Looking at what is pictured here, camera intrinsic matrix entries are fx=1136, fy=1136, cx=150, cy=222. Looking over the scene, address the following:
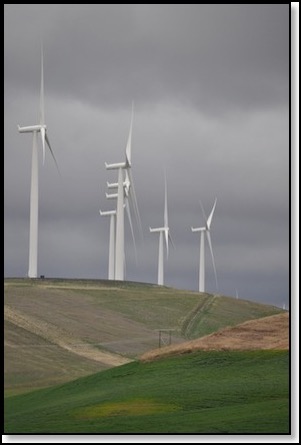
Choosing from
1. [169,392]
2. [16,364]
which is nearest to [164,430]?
[169,392]

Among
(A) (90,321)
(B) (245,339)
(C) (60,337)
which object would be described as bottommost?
(C) (60,337)

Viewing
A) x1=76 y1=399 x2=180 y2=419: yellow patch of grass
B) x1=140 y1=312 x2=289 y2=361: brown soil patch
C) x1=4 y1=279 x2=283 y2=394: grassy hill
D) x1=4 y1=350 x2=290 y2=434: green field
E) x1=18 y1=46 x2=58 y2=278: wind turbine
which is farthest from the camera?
x1=18 y1=46 x2=58 y2=278: wind turbine

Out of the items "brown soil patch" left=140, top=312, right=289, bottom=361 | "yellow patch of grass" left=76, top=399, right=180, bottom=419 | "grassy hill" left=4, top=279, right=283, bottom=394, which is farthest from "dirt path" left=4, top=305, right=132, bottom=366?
"yellow patch of grass" left=76, top=399, right=180, bottom=419

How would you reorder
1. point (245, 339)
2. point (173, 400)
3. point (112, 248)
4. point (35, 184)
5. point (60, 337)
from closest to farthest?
point (173, 400) → point (245, 339) → point (60, 337) → point (35, 184) → point (112, 248)

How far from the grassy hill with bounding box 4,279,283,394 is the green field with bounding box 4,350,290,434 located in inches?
689

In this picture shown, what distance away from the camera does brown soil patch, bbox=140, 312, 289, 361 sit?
300 ft

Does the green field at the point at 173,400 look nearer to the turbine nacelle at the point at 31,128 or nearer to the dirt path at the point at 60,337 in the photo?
the dirt path at the point at 60,337

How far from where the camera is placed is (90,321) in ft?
481

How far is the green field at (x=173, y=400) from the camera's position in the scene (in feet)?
209

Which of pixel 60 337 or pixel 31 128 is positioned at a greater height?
pixel 31 128

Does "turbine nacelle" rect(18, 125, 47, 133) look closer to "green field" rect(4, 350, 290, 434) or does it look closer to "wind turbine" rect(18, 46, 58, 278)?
"wind turbine" rect(18, 46, 58, 278)

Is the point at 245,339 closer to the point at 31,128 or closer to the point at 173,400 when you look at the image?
the point at 173,400

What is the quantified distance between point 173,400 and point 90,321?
72.4 metres

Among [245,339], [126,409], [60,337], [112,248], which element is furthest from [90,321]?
[126,409]
